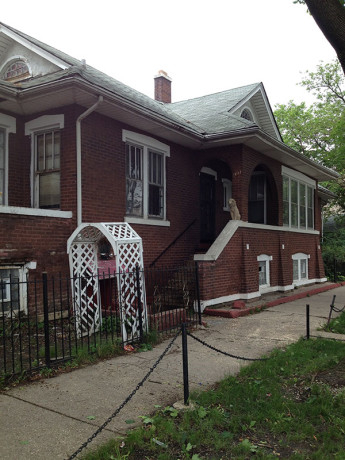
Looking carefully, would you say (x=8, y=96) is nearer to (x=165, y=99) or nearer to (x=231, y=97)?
(x=231, y=97)

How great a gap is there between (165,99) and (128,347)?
594 inches

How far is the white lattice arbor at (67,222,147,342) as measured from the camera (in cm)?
673

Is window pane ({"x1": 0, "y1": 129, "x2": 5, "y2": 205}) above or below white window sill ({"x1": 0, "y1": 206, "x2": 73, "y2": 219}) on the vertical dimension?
above

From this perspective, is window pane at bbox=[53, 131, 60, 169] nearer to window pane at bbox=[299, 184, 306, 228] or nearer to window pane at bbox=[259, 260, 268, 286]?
window pane at bbox=[259, 260, 268, 286]

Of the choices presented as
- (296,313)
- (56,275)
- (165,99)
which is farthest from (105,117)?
(165,99)

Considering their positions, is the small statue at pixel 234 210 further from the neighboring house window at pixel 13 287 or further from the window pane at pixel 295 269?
the neighboring house window at pixel 13 287

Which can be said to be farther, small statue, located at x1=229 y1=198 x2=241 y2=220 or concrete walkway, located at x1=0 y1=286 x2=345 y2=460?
small statue, located at x1=229 y1=198 x2=241 y2=220

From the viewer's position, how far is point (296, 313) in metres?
10.1

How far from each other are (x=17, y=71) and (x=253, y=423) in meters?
9.87

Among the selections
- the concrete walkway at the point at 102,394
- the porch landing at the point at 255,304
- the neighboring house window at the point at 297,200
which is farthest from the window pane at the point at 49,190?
the neighboring house window at the point at 297,200

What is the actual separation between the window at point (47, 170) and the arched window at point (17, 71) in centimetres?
200

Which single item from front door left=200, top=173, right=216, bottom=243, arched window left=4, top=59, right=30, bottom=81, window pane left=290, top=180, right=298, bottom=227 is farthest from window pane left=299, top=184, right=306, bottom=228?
arched window left=4, top=59, right=30, bottom=81

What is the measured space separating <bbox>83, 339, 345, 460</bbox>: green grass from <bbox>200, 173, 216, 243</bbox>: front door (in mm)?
8572

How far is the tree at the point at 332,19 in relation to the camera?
5.25 meters
